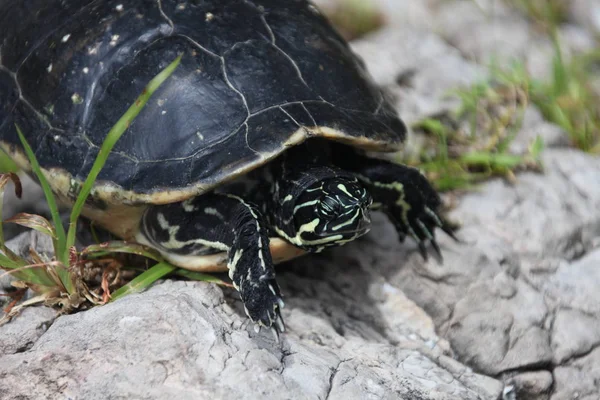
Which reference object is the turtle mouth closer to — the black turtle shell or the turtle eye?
the turtle eye

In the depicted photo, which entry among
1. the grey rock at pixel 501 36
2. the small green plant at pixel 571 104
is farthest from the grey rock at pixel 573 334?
the grey rock at pixel 501 36

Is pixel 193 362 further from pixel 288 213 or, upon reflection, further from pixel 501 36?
pixel 501 36

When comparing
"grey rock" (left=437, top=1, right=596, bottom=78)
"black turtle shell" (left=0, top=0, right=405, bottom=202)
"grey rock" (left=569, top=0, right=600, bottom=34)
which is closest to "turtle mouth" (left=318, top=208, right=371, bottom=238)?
"black turtle shell" (left=0, top=0, right=405, bottom=202)

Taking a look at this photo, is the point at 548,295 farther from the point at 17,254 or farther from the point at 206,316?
the point at 17,254

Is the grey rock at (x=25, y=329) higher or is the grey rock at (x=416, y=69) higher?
the grey rock at (x=25, y=329)

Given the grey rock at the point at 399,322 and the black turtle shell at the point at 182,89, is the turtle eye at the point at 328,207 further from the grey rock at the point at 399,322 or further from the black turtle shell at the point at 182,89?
the grey rock at the point at 399,322

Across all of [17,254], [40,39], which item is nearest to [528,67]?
Answer: [40,39]
